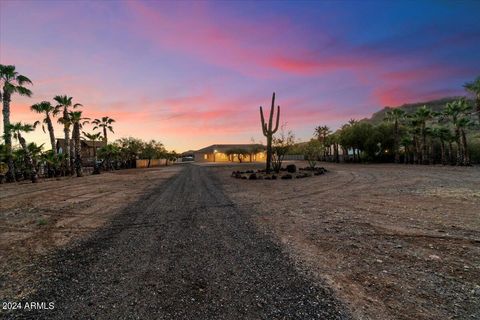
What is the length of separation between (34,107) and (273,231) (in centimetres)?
3684

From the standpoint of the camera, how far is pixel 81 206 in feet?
41.0

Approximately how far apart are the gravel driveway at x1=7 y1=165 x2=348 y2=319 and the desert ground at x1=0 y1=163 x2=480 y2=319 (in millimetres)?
22


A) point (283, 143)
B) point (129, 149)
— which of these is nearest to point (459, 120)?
point (283, 143)

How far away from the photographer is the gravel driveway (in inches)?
151

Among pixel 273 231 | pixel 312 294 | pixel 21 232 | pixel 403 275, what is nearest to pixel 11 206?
pixel 21 232

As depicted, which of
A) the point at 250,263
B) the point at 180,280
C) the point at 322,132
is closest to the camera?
the point at 180,280

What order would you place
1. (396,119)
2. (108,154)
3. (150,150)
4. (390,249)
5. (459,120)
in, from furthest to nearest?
(150,150), (108,154), (396,119), (459,120), (390,249)

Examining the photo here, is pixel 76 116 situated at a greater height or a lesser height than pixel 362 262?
greater

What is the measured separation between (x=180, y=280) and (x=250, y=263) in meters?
1.50

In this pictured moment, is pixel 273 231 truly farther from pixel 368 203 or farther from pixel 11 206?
pixel 11 206

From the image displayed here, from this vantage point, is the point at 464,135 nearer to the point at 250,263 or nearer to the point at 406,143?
the point at 406,143

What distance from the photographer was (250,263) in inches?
216

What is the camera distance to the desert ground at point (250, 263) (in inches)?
154

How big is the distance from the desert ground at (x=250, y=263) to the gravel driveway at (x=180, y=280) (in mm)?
22
